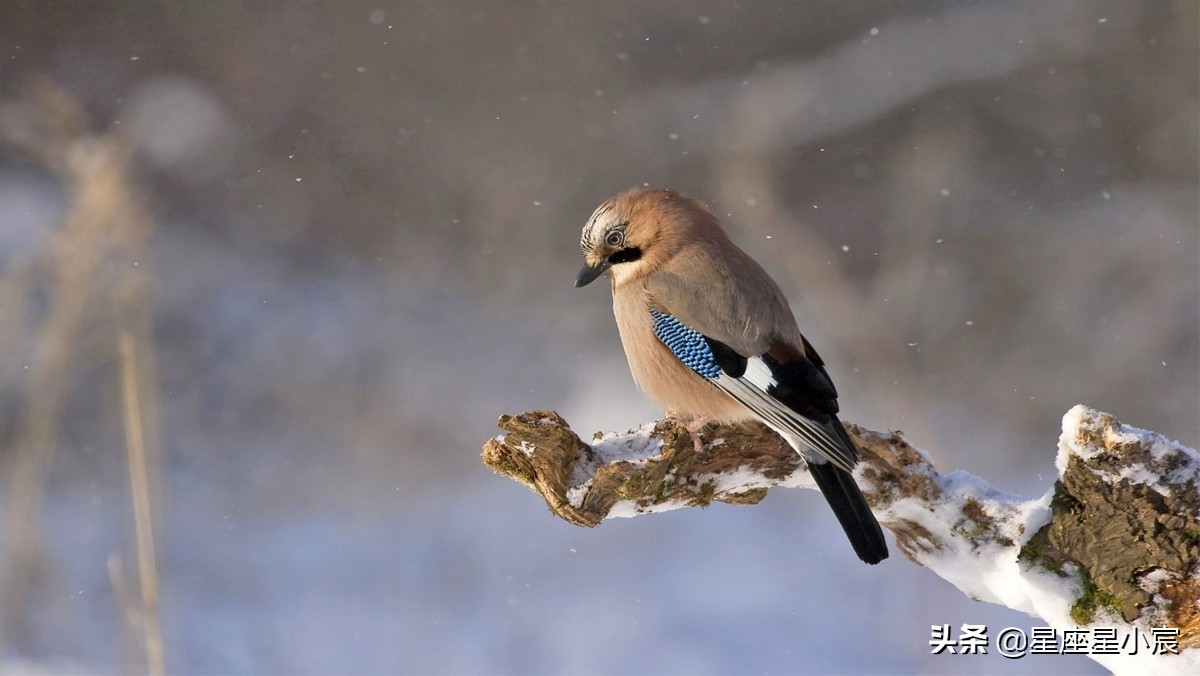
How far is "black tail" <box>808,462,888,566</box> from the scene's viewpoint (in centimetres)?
220

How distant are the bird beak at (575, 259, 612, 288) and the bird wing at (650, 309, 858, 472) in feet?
0.57

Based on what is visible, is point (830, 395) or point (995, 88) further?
point (995, 88)

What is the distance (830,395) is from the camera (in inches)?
92.7

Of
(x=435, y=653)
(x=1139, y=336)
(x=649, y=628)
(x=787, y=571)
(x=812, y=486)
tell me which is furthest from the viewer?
(x=1139, y=336)

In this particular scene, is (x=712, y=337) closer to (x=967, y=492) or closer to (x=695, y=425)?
A: (x=695, y=425)

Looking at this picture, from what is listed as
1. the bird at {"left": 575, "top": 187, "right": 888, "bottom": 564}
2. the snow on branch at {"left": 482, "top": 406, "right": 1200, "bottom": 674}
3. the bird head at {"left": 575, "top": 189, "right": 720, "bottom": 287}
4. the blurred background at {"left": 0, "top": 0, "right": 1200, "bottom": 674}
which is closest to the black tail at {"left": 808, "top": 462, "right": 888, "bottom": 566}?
the bird at {"left": 575, "top": 187, "right": 888, "bottom": 564}

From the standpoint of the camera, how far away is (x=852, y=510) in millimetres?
2230

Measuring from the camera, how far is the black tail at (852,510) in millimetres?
2199

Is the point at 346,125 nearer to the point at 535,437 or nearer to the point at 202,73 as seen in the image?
the point at 202,73

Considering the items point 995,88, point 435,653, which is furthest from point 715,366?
point 995,88

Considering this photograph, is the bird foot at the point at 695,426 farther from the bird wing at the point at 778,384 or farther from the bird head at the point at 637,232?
the bird head at the point at 637,232

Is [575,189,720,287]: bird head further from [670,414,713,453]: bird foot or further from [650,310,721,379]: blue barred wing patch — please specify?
[670,414,713,453]: bird foot

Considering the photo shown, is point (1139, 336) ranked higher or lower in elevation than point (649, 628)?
higher

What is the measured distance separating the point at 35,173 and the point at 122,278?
401cm
